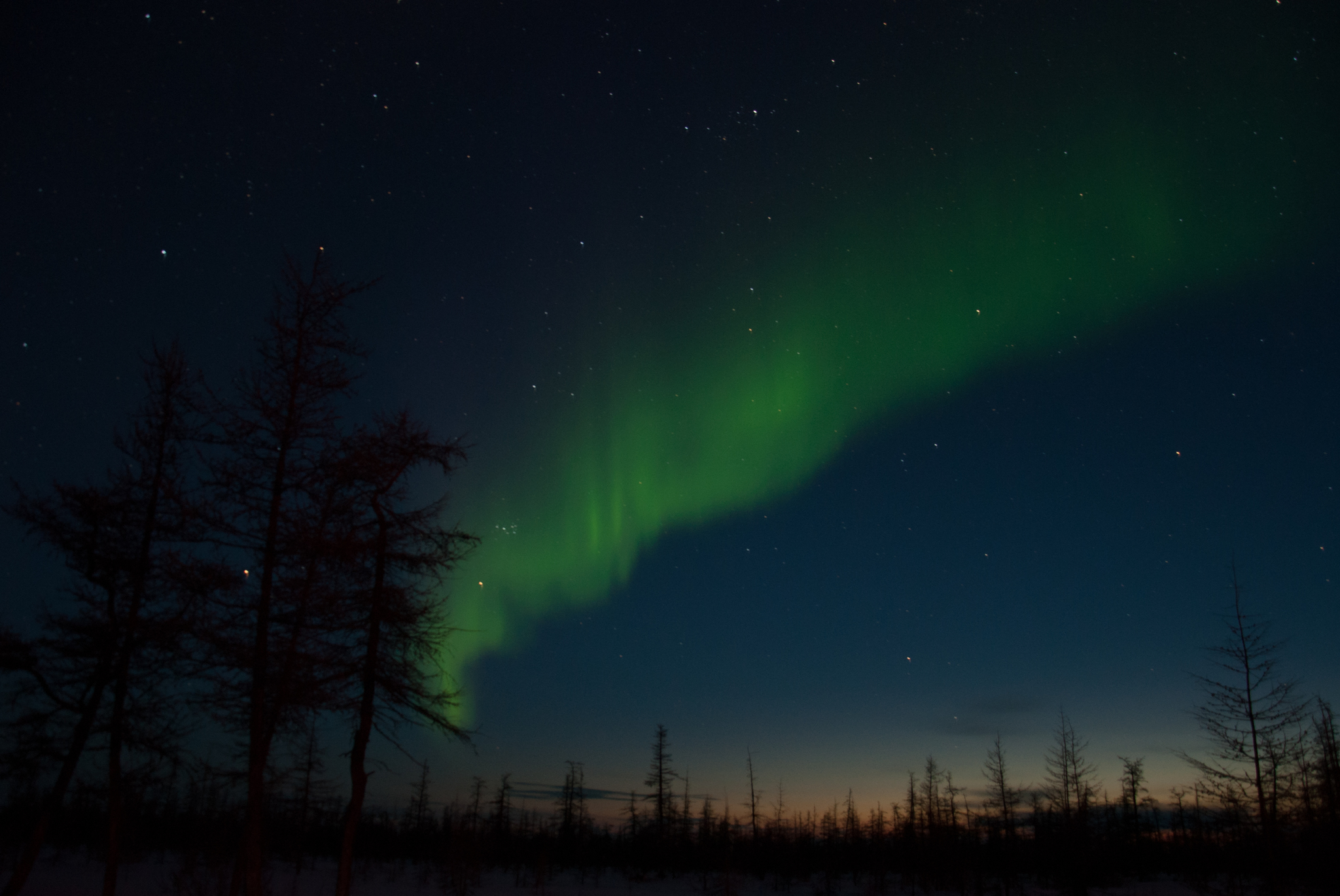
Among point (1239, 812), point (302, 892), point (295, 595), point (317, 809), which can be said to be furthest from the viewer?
point (302, 892)

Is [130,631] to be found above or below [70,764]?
above

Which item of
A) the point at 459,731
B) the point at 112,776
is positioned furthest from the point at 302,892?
the point at 459,731

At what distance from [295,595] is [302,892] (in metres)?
31.8

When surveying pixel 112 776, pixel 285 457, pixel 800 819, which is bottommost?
pixel 800 819

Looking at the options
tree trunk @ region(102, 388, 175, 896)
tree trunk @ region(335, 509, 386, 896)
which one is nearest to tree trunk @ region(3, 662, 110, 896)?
tree trunk @ region(102, 388, 175, 896)

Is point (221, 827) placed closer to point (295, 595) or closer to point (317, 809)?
point (317, 809)

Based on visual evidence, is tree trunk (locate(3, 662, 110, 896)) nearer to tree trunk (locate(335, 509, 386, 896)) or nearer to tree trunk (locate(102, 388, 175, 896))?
tree trunk (locate(102, 388, 175, 896))

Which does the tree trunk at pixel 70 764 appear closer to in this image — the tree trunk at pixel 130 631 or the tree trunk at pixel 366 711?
the tree trunk at pixel 130 631

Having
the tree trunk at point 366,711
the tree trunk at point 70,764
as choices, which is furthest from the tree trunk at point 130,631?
the tree trunk at point 366,711

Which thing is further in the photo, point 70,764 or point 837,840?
point 837,840

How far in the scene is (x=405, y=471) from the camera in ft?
45.4

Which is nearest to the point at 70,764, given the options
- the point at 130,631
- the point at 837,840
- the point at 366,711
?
the point at 130,631

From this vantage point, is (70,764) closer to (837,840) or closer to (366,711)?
(366,711)

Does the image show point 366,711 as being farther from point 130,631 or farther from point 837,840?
point 837,840
